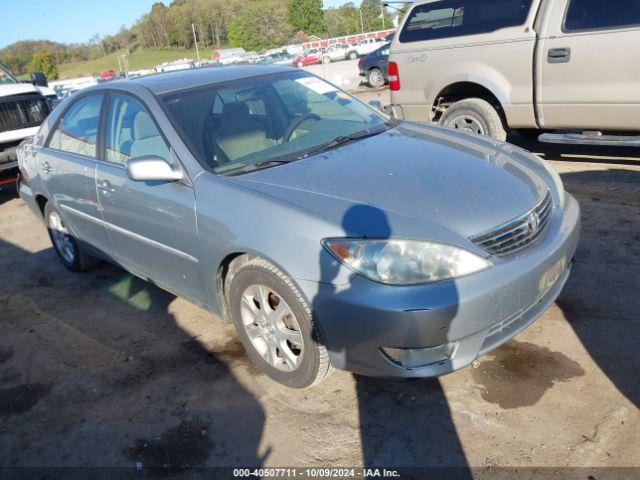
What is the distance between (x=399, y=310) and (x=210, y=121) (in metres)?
1.84

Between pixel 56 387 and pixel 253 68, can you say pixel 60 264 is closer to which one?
pixel 56 387

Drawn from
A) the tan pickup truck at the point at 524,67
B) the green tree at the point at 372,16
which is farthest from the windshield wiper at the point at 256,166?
the green tree at the point at 372,16

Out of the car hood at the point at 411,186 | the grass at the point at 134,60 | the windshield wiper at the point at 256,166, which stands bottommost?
the car hood at the point at 411,186

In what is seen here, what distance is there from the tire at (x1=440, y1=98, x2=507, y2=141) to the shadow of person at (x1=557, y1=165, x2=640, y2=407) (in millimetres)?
1090

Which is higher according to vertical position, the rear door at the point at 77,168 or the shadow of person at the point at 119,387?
the rear door at the point at 77,168

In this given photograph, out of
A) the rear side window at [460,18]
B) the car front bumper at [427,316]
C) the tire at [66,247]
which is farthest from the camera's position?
the rear side window at [460,18]

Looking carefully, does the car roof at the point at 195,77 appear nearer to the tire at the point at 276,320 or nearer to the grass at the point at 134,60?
the tire at the point at 276,320

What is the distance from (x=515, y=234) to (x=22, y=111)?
8696 millimetres

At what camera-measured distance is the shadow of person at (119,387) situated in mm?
2729

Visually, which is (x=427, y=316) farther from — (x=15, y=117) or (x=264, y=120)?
(x=15, y=117)

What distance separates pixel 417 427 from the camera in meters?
2.63

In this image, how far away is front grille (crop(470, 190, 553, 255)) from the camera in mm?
2566

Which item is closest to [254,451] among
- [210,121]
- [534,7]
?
[210,121]

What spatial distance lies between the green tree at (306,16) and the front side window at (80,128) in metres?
111
